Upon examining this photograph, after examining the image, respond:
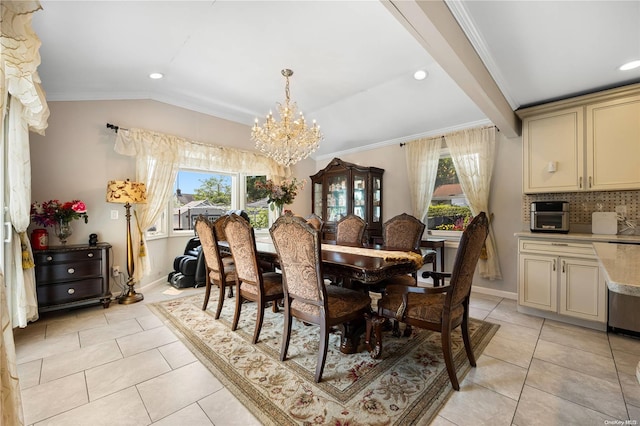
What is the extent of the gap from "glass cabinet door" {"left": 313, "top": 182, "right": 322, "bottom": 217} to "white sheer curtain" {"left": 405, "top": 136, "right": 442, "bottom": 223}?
1.76 meters

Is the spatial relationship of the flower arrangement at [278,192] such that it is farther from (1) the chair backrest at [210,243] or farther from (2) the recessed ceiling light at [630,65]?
(2) the recessed ceiling light at [630,65]

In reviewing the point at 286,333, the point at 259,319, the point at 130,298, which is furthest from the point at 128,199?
the point at 286,333

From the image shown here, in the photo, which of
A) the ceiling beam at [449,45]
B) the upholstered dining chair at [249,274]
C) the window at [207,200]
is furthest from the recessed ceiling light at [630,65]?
the window at [207,200]

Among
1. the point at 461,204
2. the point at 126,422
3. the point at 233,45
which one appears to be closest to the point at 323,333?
the point at 126,422

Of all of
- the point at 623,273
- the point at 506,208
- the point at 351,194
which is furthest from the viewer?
the point at 351,194

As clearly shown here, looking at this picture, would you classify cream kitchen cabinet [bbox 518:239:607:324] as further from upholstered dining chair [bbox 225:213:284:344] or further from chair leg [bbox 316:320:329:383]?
upholstered dining chair [bbox 225:213:284:344]

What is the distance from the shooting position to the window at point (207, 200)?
4.23 meters

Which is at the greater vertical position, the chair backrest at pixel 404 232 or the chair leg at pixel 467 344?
the chair backrest at pixel 404 232

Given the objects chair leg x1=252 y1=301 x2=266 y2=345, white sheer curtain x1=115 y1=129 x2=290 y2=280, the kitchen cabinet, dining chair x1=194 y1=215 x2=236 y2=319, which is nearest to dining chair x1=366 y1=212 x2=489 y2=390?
chair leg x1=252 y1=301 x2=266 y2=345

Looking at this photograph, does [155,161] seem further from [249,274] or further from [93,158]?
[249,274]

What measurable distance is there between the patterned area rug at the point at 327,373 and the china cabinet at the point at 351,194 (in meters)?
2.16

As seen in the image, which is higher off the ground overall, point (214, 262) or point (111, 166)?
point (111, 166)

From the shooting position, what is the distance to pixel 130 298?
327cm

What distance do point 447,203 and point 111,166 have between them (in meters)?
4.86
